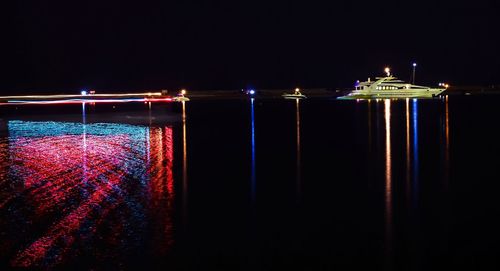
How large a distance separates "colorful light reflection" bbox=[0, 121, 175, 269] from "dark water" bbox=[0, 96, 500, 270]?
33 millimetres

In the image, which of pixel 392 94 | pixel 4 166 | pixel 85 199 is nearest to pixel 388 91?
pixel 392 94

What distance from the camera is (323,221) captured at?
12.7m

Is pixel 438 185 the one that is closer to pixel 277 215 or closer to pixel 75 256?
pixel 277 215

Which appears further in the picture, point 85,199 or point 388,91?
point 388,91

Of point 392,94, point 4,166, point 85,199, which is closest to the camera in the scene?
point 85,199

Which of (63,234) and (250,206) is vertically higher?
(250,206)

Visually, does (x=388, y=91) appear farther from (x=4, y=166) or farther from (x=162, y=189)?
(x=162, y=189)

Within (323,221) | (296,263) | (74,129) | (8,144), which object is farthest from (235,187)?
(74,129)

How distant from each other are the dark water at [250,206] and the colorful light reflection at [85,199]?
1.3 inches

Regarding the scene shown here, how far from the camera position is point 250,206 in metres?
14.2

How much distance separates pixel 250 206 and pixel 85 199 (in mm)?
3597

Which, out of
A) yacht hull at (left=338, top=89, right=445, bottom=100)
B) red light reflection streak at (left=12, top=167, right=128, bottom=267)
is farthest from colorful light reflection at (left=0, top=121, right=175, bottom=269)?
yacht hull at (left=338, top=89, right=445, bottom=100)

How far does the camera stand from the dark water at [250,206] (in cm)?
1037

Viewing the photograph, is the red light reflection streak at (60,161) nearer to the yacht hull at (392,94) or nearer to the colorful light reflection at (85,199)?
the colorful light reflection at (85,199)
